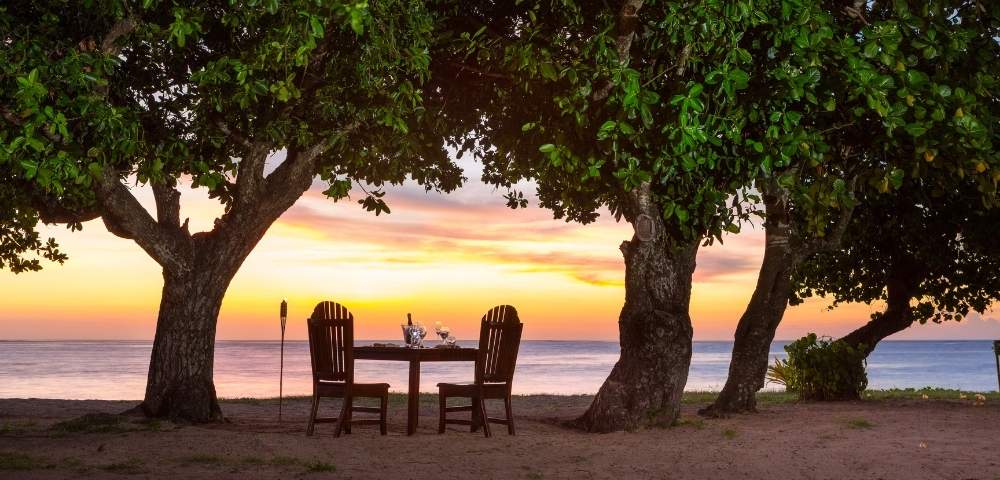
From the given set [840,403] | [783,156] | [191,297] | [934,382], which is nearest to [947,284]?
[840,403]

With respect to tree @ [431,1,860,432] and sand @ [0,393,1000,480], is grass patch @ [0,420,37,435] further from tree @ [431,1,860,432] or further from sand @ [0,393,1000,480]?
tree @ [431,1,860,432]

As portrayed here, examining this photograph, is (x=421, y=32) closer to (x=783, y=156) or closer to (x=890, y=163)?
(x=783, y=156)

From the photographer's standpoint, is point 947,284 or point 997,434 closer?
point 997,434

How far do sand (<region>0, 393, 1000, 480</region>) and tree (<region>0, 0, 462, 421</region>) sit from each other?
6.40ft

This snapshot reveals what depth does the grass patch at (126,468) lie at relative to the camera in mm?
7850

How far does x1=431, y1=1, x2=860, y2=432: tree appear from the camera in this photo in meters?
8.73

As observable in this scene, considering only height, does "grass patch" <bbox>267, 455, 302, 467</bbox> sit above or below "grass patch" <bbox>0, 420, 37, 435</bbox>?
below

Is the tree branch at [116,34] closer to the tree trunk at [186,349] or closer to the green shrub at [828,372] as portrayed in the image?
the tree trunk at [186,349]

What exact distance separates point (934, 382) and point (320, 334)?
49796 mm

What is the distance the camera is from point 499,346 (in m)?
11.1

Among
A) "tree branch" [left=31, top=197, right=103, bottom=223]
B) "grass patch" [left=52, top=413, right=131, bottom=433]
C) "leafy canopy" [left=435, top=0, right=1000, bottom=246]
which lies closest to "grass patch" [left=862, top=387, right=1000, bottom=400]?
"leafy canopy" [left=435, top=0, right=1000, bottom=246]

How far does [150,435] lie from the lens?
9914mm

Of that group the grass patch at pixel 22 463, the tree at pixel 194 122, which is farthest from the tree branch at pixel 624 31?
the grass patch at pixel 22 463

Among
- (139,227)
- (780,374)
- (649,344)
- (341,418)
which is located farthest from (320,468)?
(780,374)
